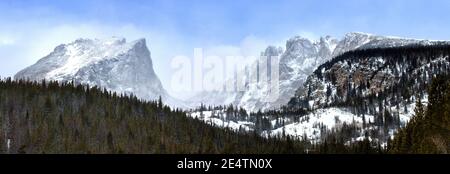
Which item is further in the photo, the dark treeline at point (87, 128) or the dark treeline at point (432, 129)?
the dark treeline at point (87, 128)

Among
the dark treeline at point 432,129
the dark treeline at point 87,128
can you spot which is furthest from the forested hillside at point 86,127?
the dark treeline at point 432,129

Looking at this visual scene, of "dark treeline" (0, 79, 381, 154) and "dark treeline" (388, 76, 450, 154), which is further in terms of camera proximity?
"dark treeline" (0, 79, 381, 154)

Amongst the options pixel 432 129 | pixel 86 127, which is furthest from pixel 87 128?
pixel 432 129

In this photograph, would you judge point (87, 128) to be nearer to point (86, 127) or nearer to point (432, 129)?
point (86, 127)

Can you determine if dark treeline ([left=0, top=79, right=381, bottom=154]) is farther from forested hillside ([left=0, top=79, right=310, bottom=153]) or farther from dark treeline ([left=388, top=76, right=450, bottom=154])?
dark treeline ([left=388, top=76, right=450, bottom=154])

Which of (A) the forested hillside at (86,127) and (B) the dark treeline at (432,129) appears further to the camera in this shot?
(A) the forested hillside at (86,127)

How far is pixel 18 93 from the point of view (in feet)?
566

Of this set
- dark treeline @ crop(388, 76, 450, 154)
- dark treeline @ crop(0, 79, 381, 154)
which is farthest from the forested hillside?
dark treeline @ crop(388, 76, 450, 154)

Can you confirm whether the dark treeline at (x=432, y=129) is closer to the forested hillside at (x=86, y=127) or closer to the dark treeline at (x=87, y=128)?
the dark treeline at (x=87, y=128)

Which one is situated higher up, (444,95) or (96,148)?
(444,95)
